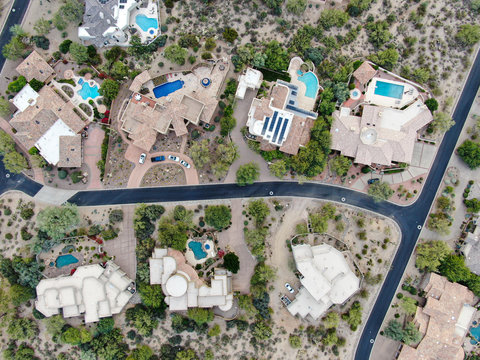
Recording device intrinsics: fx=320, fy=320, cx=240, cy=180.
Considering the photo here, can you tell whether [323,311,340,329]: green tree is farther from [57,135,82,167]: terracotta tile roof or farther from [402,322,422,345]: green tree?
[57,135,82,167]: terracotta tile roof

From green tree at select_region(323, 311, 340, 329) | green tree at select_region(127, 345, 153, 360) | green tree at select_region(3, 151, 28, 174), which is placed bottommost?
green tree at select_region(127, 345, 153, 360)

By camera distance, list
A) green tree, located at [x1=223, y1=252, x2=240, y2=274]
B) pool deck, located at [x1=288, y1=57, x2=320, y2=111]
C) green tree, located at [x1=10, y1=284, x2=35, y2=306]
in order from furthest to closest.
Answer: pool deck, located at [x1=288, y1=57, x2=320, y2=111] → green tree, located at [x1=223, y1=252, x2=240, y2=274] → green tree, located at [x1=10, y1=284, x2=35, y2=306]

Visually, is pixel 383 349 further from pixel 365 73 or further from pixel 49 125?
pixel 49 125

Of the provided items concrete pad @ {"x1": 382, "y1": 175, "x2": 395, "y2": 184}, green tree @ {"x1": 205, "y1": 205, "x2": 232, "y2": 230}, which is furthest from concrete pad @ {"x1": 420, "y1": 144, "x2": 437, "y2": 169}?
green tree @ {"x1": 205, "y1": 205, "x2": 232, "y2": 230}

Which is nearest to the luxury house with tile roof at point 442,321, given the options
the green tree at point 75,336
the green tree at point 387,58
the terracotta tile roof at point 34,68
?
the green tree at point 387,58

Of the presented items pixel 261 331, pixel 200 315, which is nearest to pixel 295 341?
pixel 261 331

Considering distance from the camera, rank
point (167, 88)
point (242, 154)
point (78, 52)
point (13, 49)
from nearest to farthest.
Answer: point (13, 49)
point (78, 52)
point (242, 154)
point (167, 88)
